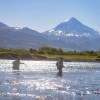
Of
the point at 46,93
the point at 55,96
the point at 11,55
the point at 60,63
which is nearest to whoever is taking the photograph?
the point at 55,96

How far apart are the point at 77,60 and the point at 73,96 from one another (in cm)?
14382

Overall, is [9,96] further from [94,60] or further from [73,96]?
[94,60]

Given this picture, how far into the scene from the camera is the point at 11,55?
171 m

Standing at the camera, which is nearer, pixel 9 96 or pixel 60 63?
pixel 9 96

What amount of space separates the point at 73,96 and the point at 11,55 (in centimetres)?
13809

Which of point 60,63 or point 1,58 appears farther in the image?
point 1,58

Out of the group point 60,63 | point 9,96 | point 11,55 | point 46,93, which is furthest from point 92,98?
point 11,55

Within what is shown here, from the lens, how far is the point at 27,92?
119ft

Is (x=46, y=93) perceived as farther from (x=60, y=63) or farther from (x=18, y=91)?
(x=60, y=63)

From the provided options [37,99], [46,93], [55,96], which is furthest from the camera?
[46,93]

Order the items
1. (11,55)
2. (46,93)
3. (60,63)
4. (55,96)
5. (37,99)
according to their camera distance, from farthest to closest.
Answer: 1. (11,55)
2. (60,63)
3. (46,93)
4. (55,96)
5. (37,99)

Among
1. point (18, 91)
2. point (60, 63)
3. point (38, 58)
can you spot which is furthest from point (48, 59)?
point (18, 91)

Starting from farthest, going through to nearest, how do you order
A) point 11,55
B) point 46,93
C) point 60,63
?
point 11,55
point 60,63
point 46,93

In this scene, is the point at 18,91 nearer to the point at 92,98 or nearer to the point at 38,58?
the point at 92,98
